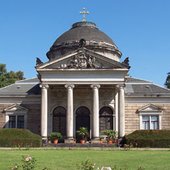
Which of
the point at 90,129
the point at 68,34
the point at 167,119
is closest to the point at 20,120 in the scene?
the point at 90,129

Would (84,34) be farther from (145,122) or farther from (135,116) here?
(145,122)

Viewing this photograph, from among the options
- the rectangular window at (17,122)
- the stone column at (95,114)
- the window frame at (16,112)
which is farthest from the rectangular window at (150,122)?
the rectangular window at (17,122)

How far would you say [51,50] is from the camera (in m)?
54.7

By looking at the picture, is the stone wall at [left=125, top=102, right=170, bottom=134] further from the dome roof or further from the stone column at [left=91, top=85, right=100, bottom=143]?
the dome roof

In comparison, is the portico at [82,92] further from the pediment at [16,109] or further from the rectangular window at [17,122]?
the rectangular window at [17,122]

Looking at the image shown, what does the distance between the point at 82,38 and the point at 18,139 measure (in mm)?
19195

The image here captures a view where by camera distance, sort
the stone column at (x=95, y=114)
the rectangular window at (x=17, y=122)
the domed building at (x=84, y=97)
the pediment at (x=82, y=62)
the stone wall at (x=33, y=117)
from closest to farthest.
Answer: the stone column at (x=95, y=114) → the domed building at (x=84, y=97) → the pediment at (x=82, y=62) → the stone wall at (x=33, y=117) → the rectangular window at (x=17, y=122)

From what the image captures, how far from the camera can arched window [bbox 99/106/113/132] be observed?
47625 millimetres

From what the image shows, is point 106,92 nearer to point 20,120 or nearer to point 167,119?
point 167,119

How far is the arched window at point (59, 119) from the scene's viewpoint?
157 ft

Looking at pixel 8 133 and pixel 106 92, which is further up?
pixel 106 92

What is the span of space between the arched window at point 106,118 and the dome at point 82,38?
30.0 ft

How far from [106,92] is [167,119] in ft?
27.9

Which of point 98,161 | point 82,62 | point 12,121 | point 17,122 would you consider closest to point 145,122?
point 82,62
